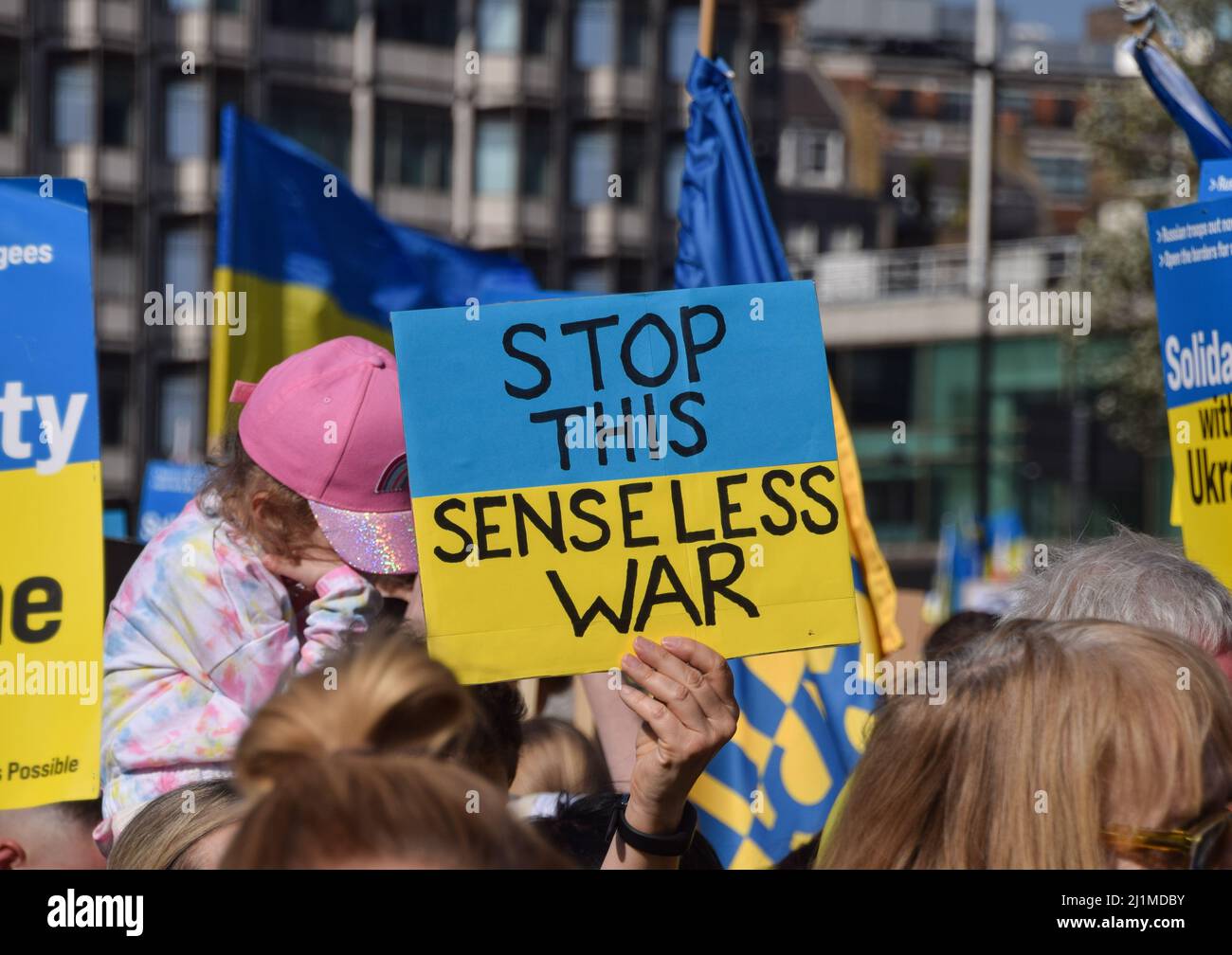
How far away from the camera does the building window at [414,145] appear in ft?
128

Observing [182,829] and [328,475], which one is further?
[328,475]

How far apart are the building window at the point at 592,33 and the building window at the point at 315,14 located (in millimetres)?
4964

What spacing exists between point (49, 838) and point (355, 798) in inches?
77.8

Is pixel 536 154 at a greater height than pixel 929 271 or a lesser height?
greater

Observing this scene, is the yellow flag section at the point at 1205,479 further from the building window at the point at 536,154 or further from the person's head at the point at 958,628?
the building window at the point at 536,154

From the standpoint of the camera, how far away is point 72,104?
3666 centimetres

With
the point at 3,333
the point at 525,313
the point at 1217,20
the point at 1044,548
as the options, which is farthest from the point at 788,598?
the point at 1217,20

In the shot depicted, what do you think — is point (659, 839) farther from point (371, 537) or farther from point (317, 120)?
point (317, 120)

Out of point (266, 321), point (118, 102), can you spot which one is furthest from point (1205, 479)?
point (118, 102)

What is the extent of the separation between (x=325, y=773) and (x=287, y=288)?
4.92m

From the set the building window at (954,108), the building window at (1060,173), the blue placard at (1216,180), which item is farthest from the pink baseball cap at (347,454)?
the building window at (954,108)

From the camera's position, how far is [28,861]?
129 inches

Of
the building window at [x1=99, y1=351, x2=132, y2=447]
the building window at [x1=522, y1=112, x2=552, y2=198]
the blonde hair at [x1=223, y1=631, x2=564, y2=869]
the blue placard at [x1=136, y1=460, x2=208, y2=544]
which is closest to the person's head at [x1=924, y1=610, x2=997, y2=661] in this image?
the blonde hair at [x1=223, y1=631, x2=564, y2=869]
